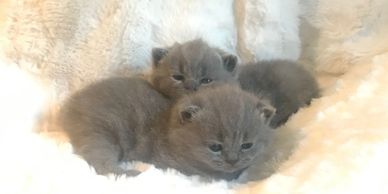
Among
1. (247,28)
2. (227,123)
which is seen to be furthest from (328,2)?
(227,123)

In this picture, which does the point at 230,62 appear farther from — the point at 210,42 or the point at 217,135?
the point at 217,135

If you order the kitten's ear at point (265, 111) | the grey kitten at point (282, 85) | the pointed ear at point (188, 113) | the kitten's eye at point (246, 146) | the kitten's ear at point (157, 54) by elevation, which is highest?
the pointed ear at point (188, 113)

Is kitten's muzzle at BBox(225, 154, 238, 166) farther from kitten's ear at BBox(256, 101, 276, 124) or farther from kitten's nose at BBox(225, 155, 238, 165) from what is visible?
kitten's ear at BBox(256, 101, 276, 124)

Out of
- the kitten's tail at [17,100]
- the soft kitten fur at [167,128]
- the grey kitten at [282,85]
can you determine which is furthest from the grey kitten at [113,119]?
the grey kitten at [282,85]

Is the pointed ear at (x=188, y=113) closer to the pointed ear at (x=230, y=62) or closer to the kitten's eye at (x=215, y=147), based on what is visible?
the kitten's eye at (x=215, y=147)

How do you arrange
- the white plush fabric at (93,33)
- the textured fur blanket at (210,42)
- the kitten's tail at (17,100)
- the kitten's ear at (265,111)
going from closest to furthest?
1. the textured fur blanket at (210,42)
2. the kitten's ear at (265,111)
3. the kitten's tail at (17,100)
4. the white plush fabric at (93,33)

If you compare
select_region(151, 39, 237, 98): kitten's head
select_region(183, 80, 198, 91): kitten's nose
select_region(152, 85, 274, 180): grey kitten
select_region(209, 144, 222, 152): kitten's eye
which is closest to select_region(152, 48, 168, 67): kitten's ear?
select_region(151, 39, 237, 98): kitten's head
